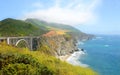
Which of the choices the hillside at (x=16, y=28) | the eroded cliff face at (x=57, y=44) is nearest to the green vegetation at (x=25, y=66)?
the eroded cliff face at (x=57, y=44)

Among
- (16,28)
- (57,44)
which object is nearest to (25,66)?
(57,44)

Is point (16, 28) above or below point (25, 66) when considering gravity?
above

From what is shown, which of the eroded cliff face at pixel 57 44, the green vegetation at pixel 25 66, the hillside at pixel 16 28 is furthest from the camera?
the hillside at pixel 16 28

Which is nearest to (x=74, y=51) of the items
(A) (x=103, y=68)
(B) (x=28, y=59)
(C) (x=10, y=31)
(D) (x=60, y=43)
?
(D) (x=60, y=43)

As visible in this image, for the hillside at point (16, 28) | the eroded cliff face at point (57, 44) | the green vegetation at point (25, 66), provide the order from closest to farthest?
the green vegetation at point (25, 66)
the eroded cliff face at point (57, 44)
the hillside at point (16, 28)

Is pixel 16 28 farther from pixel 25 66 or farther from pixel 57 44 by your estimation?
pixel 25 66

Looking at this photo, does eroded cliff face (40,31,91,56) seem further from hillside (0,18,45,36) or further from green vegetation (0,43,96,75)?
green vegetation (0,43,96,75)

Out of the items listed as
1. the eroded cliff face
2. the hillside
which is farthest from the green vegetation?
the hillside

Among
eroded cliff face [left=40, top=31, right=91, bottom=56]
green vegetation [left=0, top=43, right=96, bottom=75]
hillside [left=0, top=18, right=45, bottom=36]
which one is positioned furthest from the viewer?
hillside [left=0, top=18, right=45, bottom=36]

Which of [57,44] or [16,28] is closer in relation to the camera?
[57,44]

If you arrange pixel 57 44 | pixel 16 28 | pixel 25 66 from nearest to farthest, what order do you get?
pixel 25 66
pixel 57 44
pixel 16 28

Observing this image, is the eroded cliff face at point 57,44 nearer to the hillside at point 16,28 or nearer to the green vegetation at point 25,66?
the hillside at point 16,28

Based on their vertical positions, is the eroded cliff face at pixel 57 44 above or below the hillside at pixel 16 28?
below
